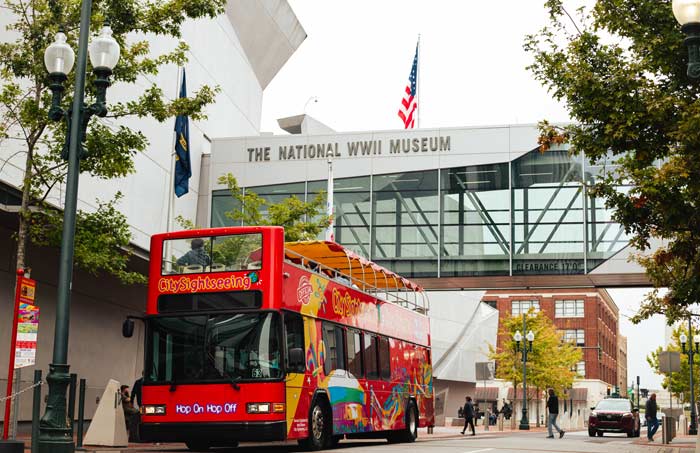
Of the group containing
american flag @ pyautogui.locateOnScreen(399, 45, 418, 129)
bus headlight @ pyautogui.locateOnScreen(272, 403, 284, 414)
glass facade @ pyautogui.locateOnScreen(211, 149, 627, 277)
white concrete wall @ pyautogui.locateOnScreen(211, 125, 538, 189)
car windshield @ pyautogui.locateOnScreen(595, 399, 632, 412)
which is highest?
american flag @ pyautogui.locateOnScreen(399, 45, 418, 129)

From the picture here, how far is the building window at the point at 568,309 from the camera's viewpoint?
10000 centimetres

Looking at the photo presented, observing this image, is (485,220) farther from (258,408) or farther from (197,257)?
(258,408)

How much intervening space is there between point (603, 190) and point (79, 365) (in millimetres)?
16530

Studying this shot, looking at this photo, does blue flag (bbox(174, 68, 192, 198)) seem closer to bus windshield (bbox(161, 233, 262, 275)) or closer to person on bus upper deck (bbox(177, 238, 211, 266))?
bus windshield (bbox(161, 233, 262, 275))

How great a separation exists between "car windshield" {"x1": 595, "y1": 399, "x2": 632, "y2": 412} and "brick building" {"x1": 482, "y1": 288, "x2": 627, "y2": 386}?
5898cm

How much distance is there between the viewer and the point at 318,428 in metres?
17.8

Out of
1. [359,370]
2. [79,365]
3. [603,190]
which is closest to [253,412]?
[359,370]

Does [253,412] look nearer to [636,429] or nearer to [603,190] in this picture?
[603,190]

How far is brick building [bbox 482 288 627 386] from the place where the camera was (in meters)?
98.6

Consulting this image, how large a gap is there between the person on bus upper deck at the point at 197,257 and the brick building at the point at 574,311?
83548mm

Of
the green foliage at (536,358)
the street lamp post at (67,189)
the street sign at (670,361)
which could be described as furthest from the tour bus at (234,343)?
the green foliage at (536,358)

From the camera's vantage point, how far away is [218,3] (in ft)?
61.1

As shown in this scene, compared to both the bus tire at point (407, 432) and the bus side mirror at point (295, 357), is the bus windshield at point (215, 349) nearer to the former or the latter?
the bus side mirror at point (295, 357)

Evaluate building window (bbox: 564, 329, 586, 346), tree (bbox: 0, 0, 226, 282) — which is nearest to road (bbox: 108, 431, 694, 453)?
tree (bbox: 0, 0, 226, 282)
